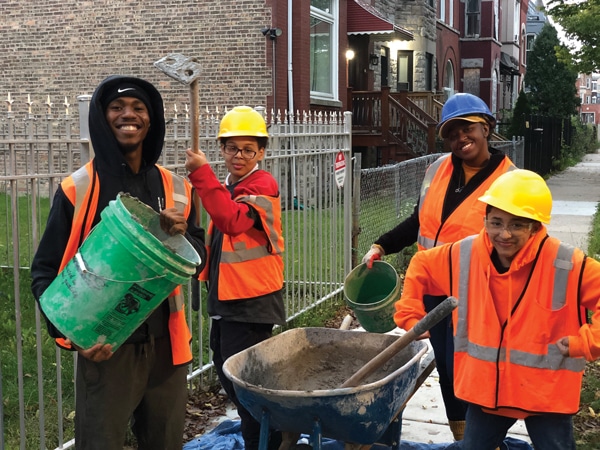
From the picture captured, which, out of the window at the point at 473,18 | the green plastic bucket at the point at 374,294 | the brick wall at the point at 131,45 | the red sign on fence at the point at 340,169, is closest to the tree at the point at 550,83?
the window at the point at 473,18

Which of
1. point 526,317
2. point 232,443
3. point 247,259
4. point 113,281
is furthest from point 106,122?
point 232,443

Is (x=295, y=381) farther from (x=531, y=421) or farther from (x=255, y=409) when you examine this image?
(x=531, y=421)

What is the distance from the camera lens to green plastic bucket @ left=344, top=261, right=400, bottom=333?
13.8 ft

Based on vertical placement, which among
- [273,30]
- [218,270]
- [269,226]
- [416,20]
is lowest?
[218,270]

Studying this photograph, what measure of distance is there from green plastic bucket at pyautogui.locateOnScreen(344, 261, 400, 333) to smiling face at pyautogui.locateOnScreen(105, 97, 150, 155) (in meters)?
1.87

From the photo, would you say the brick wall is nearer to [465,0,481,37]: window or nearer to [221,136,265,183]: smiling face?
[221,136,265,183]: smiling face

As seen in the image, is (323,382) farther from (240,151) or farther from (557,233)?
(557,233)

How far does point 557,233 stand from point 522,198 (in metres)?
9.67

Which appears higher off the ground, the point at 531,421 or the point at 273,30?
the point at 273,30

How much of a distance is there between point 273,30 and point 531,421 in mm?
11097

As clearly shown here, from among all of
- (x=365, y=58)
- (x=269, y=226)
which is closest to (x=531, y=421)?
(x=269, y=226)

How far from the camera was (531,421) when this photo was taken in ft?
10.0

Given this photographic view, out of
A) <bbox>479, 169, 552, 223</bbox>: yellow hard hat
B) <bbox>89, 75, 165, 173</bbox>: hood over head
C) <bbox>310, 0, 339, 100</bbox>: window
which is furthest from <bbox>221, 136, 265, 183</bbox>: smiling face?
<bbox>310, 0, 339, 100</bbox>: window

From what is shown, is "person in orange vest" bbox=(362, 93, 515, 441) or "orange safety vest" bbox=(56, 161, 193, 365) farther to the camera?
"person in orange vest" bbox=(362, 93, 515, 441)
